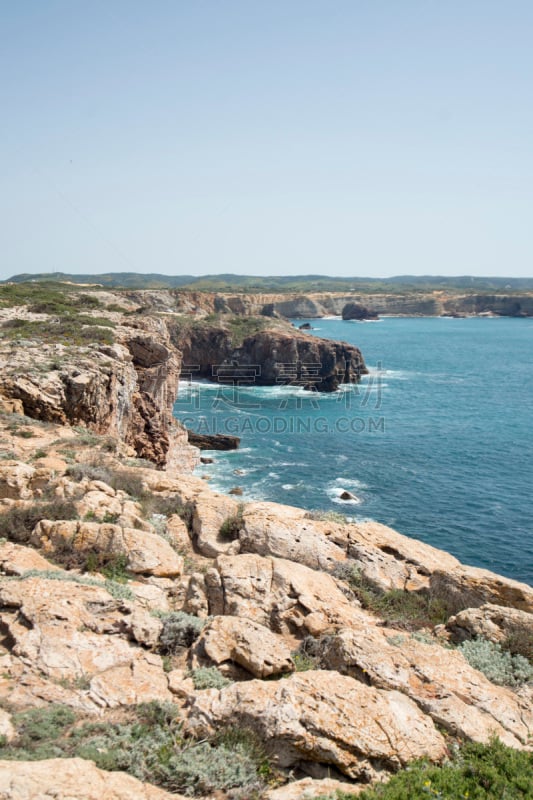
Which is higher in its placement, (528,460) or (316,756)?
(316,756)

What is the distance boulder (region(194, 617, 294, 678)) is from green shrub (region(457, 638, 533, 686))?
3538mm

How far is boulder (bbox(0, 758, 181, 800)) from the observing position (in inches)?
192

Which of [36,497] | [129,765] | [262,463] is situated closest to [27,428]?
[36,497]

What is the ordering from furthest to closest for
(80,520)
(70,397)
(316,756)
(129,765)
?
(70,397)
(80,520)
(316,756)
(129,765)

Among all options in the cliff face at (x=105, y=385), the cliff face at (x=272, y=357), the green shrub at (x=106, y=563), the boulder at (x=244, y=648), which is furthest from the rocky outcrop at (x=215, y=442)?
the boulder at (x=244, y=648)

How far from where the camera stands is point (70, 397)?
2309cm

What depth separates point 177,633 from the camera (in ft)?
27.5

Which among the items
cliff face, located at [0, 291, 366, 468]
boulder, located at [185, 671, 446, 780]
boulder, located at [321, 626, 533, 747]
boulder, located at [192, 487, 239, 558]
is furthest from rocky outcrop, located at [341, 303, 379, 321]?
boulder, located at [185, 671, 446, 780]

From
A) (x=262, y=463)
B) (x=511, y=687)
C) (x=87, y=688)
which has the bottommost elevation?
(x=262, y=463)

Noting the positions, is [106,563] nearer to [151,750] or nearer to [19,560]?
[19,560]

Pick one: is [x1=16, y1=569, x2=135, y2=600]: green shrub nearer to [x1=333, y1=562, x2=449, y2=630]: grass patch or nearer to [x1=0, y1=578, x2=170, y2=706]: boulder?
[x1=0, y1=578, x2=170, y2=706]: boulder

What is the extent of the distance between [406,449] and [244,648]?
145 ft

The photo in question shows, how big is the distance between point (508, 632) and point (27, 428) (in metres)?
16.6

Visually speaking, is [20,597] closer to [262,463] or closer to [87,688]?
[87,688]
